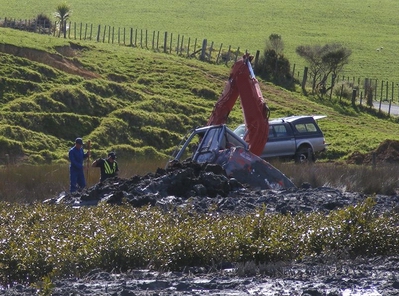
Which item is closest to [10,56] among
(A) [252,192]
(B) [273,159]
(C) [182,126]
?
(C) [182,126]

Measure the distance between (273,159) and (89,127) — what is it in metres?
9.87

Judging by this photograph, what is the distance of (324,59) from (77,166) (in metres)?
35.9

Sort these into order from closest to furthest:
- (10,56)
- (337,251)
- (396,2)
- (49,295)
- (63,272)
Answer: (49,295) → (63,272) → (337,251) → (10,56) → (396,2)

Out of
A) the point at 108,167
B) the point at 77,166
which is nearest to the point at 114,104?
the point at 108,167

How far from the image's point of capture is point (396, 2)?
10331cm

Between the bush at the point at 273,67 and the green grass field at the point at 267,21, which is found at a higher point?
the green grass field at the point at 267,21

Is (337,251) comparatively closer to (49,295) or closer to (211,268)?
(211,268)

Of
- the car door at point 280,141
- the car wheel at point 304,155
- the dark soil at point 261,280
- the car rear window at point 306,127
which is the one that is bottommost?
the car wheel at point 304,155

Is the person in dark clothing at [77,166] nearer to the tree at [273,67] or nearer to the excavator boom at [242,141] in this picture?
the excavator boom at [242,141]

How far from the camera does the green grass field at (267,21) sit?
3002 inches

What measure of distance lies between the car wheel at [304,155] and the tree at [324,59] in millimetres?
22081

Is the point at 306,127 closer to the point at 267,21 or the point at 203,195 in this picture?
the point at 203,195

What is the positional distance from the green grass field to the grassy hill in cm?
1620

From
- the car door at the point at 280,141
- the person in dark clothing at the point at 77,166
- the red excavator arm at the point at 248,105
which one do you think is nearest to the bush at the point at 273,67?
the car door at the point at 280,141
